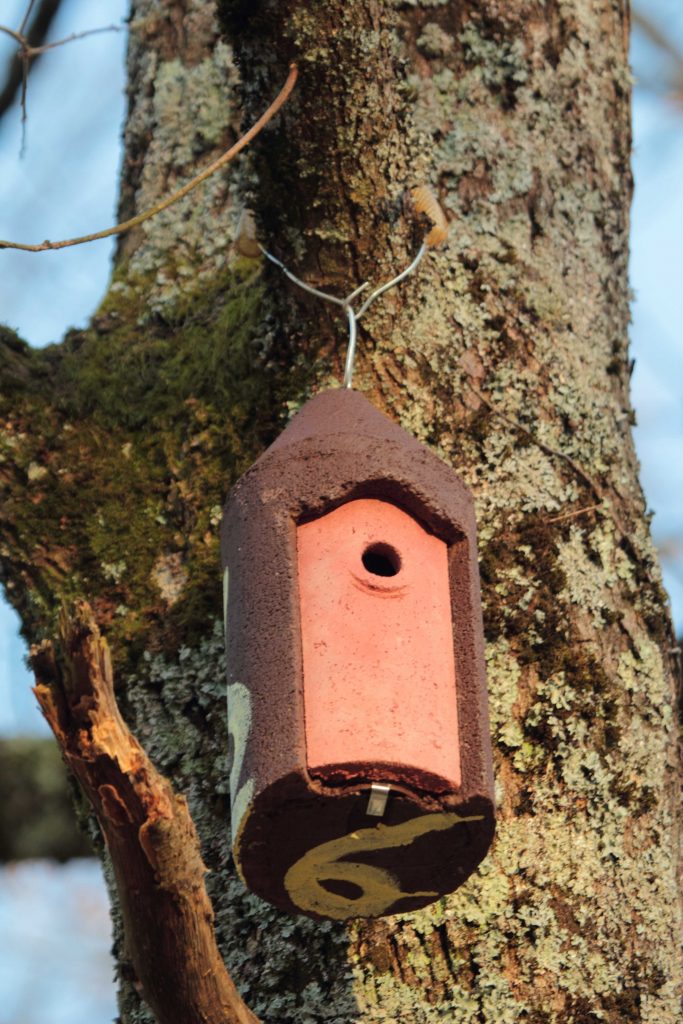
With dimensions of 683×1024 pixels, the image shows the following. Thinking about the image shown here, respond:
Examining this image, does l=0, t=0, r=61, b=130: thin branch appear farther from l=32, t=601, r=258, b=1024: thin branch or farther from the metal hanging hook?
l=32, t=601, r=258, b=1024: thin branch

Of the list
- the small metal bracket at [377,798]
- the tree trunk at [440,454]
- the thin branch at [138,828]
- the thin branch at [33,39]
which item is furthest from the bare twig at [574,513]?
the thin branch at [33,39]

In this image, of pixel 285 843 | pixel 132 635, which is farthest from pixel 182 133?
pixel 285 843

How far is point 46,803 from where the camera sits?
11.1 ft

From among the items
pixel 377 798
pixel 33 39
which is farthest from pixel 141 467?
pixel 33 39

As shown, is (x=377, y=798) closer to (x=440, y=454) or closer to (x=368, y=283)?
(x=440, y=454)

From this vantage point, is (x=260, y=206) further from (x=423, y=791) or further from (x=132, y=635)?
(x=423, y=791)

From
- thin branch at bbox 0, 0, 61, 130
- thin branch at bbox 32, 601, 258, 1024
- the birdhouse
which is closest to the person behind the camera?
thin branch at bbox 32, 601, 258, 1024

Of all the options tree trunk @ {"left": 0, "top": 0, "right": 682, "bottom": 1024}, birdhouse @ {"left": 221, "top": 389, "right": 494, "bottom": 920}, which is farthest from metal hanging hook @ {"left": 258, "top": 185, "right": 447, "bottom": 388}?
birdhouse @ {"left": 221, "top": 389, "right": 494, "bottom": 920}

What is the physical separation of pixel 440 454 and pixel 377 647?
2.07 ft

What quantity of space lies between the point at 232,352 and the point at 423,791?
39.8 inches

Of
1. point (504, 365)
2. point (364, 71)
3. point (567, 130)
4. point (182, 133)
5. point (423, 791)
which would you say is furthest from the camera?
point (182, 133)

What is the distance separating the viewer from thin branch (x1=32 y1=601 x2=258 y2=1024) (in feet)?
5.22

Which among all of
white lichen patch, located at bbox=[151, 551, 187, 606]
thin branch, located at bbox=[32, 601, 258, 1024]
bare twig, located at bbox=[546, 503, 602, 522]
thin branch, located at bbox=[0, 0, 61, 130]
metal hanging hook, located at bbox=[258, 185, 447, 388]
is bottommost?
thin branch, located at bbox=[32, 601, 258, 1024]

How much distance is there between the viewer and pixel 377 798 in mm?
1687
